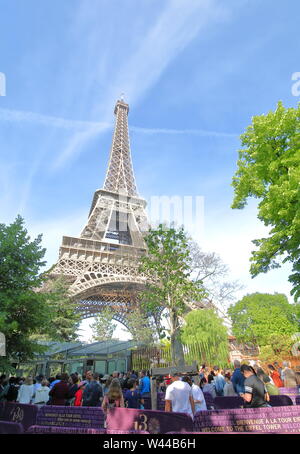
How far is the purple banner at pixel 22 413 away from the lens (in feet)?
17.6

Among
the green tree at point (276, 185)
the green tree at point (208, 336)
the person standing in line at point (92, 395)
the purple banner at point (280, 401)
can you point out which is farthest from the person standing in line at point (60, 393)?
the green tree at point (208, 336)

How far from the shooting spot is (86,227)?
43312 mm

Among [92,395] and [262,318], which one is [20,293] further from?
[262,318]

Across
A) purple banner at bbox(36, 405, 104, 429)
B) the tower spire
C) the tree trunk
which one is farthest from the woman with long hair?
the tower spire

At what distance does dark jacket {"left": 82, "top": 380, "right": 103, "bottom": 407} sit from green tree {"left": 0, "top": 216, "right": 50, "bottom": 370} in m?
5.00

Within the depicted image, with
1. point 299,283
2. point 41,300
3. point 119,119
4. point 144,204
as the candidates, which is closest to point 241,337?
point 144,204

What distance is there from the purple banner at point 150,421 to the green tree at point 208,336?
22.1m

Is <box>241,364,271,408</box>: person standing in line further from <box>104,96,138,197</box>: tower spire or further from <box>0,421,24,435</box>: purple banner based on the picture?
<box>104,96,138,197</box>: tower spire

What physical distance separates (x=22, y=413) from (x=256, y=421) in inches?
184

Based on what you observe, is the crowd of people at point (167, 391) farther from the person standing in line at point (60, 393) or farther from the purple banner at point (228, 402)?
the purple banner at point (228, 402)

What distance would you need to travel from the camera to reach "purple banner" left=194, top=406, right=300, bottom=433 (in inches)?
150

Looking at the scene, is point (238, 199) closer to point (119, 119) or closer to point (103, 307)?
point (103, 307)
